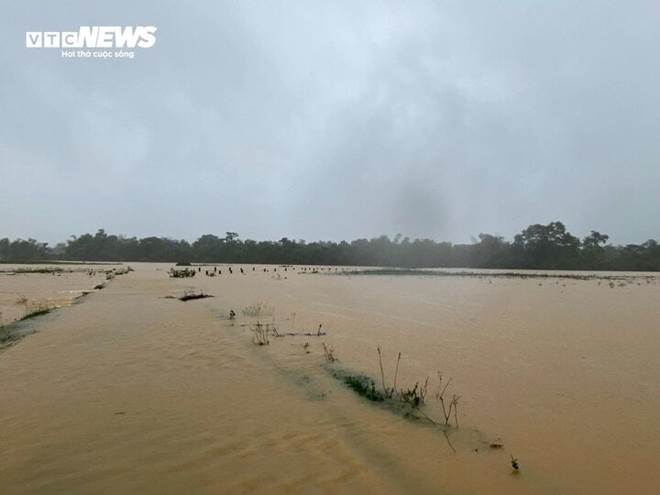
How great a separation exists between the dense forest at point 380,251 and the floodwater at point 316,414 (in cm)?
7584

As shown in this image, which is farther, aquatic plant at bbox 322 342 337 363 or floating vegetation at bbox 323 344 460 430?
aquatic plant at bbox 322 342 337 363

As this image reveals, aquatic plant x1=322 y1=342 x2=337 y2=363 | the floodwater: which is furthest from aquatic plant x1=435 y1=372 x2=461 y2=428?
aquatic plant x1=322 y1=342 x2=337 y2=363

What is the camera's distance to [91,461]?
11.9 ft

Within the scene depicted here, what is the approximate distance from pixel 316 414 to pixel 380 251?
300ft

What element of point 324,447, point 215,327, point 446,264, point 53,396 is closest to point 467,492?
point 324,447

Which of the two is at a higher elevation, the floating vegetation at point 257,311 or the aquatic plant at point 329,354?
the floating vegetation at point 257,311

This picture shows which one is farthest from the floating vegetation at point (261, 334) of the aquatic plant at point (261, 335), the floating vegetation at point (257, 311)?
the floating vegetation at point (257, 311)

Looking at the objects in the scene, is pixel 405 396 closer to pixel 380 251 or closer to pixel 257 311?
pixel 257 311

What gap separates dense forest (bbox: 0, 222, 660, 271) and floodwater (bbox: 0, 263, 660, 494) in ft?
249

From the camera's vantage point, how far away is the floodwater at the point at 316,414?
341 centimetres

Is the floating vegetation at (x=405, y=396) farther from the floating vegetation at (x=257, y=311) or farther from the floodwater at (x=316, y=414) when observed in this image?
the floating vegetation at (x=257, y=311)

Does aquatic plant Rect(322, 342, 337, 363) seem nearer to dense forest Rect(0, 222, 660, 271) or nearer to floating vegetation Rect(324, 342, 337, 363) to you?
floating vegetation Rect(324, 342, 337, 363)

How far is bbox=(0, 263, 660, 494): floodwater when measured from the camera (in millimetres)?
3414

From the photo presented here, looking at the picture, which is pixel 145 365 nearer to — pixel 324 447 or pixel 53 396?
pixel 53 396
